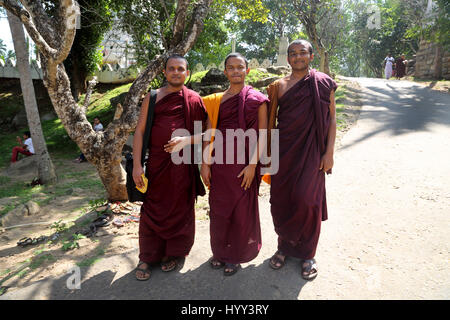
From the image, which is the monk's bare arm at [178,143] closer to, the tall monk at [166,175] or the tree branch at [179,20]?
the tall monk at [166,175]

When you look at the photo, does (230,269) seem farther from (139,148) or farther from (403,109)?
(403,109)

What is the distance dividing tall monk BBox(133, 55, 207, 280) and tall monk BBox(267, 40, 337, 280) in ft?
2.67

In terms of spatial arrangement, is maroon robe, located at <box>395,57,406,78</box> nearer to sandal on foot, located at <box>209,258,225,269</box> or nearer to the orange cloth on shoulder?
the orange cloth on shoulder

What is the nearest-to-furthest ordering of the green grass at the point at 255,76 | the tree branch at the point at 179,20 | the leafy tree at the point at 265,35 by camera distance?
1. the tree branch at the point at 179,20
2. the green grass at the point at 255,76
3. the leafy tree at the point at 265,35

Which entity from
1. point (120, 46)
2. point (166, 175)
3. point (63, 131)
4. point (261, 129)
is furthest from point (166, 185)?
point (63, 131)

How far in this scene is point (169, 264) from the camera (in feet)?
9.77

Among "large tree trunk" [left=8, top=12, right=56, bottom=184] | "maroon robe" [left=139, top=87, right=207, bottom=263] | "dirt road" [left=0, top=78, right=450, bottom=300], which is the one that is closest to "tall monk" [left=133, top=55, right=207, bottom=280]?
"maroon robe" [left=139, top=87, right=207, bottom=263]

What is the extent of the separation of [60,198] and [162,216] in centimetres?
467

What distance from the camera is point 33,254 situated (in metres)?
3.87

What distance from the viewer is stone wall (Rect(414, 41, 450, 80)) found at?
1554 cm

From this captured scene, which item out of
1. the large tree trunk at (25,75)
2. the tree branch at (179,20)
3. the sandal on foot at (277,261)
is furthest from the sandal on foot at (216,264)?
the large tree trunk at (25,75)

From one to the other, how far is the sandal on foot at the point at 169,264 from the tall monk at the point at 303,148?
37.0 inches

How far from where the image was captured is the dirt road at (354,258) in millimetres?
2625
